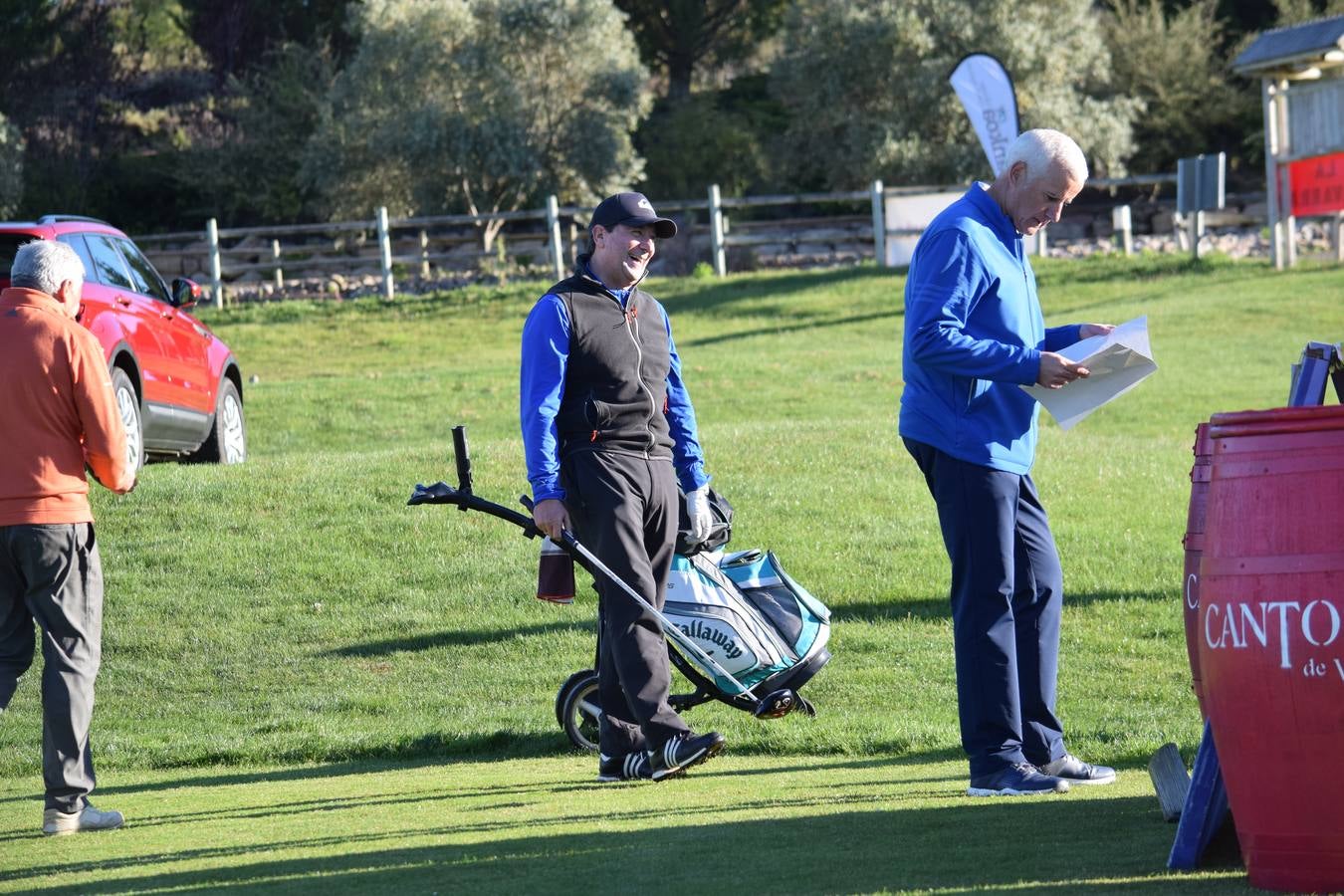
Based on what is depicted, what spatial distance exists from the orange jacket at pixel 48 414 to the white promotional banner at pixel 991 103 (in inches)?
773

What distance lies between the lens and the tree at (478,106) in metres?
37.8

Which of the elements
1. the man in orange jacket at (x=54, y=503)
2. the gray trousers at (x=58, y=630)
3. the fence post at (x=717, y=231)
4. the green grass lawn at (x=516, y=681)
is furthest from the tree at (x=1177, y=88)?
the gray trousers at (x=58, y=630)

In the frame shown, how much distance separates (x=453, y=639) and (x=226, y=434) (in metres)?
5.42

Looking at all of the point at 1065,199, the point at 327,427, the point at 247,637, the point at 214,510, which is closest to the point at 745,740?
the point at 1065,199

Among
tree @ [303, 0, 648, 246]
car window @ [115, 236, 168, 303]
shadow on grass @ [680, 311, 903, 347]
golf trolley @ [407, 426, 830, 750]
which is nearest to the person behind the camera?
golf trolley @ [407, 426, 830, 750]

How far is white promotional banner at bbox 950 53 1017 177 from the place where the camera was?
2452 cm

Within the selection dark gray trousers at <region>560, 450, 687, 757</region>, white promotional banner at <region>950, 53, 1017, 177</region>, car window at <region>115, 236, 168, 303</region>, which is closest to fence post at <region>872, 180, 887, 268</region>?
white promotional banner at <region>950, 53, 1017, 177</region>

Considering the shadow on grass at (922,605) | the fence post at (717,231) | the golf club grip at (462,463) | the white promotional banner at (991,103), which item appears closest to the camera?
the golf club grip at (462,463)

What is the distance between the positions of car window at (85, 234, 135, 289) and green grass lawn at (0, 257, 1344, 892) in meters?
1.45

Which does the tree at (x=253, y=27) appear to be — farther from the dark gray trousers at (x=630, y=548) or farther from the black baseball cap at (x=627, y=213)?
the dark gray trousers at (x=630, y=548)

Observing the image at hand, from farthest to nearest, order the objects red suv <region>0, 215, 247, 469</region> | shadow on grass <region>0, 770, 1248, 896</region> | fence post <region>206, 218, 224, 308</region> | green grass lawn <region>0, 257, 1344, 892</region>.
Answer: fence post <region>206, 218, 224, 308</region> < red suv <region>0, 215, 247, 469</region> < green grass lawn <region>0, 257, 1344, 892</region> < shadow on grass <region>0, 770, 1248, 896</region>

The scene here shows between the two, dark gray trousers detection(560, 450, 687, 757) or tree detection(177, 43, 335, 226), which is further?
tree detection(177, 43, 335, 226)

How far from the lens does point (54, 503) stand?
621 cm

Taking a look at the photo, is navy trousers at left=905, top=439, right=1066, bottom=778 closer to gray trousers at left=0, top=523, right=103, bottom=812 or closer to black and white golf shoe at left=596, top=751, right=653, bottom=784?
black and white golf shoe at left=596, top=751, right=653, bottom=784
